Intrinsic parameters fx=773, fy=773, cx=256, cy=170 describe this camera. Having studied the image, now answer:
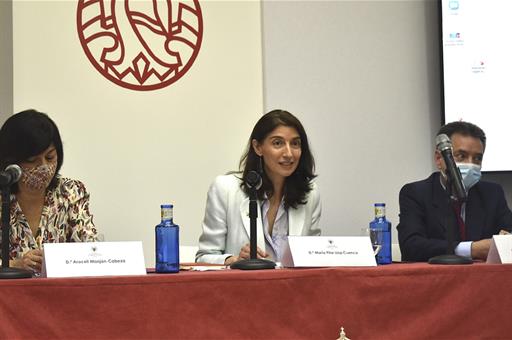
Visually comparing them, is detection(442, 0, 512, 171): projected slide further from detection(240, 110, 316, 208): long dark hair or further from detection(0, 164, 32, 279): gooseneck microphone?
detection(0, 164, 32, 279): gooseneck microphone

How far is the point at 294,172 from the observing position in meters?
3.28

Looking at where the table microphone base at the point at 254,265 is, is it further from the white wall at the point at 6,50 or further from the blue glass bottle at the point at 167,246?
the white wall at the point at 6,50

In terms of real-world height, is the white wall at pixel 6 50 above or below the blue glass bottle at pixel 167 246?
above

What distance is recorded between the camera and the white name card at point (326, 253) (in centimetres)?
215

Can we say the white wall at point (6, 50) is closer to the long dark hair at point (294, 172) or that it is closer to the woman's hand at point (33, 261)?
the long dark hair at point (294, 172)

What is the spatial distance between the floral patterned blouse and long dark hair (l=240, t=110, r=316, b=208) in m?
0.68

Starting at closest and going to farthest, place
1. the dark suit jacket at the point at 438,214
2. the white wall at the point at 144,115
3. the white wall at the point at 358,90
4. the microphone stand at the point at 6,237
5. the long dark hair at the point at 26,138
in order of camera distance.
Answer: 1. the microphone stand at the point at 6,237
2. the long dark hair at the point at 26,138
3. the dark suit jacket at the point at 438,214
4. the white wall at the point at 144,115
5. the white wall at the point at 358,90

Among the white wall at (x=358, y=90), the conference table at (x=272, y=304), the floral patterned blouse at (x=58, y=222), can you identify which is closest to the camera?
the conference table at (x=272, y=304)

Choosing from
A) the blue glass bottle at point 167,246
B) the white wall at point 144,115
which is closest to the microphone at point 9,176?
the blue glass bottle at point 167,246

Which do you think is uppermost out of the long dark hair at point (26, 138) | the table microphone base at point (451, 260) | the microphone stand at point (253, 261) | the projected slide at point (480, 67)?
the projected slide at point (480, 67)

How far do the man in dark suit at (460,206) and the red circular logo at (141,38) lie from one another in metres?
1.35

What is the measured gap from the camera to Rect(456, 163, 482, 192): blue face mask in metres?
3.06

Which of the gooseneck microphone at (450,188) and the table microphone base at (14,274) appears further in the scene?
the gooseneck microphone at (450,188)

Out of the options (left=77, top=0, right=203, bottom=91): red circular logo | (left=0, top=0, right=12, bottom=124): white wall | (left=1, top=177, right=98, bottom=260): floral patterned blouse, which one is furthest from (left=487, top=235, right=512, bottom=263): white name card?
(left=0, top=0, right=12, bottom=124): white wall
